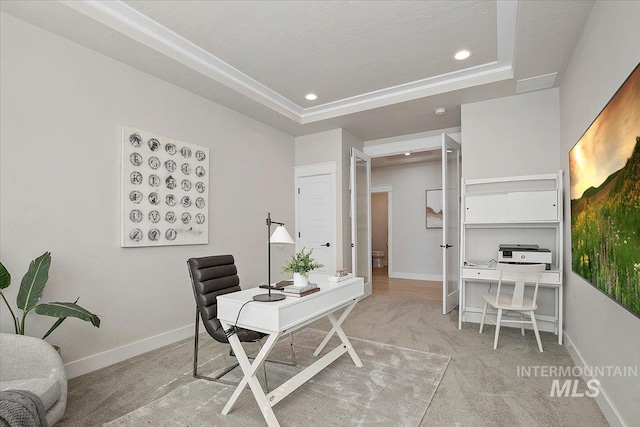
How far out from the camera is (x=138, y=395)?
7.86ft

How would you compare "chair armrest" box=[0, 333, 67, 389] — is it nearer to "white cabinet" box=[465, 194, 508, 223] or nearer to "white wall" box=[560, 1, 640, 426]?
"white wall" box=[560, 1, 640, 426]

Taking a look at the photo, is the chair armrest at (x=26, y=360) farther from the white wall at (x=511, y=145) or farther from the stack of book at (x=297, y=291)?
the white wall at (x=511, y=145)

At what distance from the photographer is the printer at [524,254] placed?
3.46m

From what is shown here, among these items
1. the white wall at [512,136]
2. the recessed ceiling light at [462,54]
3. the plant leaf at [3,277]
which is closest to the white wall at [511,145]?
the white wall at [512,136]

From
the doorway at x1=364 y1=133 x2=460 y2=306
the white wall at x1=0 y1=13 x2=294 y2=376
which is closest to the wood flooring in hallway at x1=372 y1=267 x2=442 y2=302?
the doorway at x1=364 y1=133 x2=460 y2=306

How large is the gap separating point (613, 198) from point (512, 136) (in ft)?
7.58

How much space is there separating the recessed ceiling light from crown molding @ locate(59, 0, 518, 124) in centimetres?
26

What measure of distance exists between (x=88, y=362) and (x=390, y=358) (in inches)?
102

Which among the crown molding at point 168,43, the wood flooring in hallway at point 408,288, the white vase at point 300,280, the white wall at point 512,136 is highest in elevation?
the crown molding at point 168,43

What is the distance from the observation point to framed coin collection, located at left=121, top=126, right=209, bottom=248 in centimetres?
311

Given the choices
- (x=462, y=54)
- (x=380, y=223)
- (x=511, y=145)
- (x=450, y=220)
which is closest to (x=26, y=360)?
(x=462, y=54)

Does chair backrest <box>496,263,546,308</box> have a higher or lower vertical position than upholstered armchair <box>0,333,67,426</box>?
higher

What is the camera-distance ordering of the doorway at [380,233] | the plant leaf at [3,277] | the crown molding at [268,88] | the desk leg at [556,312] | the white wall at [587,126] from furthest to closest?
the doorway at [380,233], the desk leg at [556,312], the crown molding at [268,88], the plant leaf at [3,277], the white wall at [587,126]

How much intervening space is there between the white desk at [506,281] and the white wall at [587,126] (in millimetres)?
100
